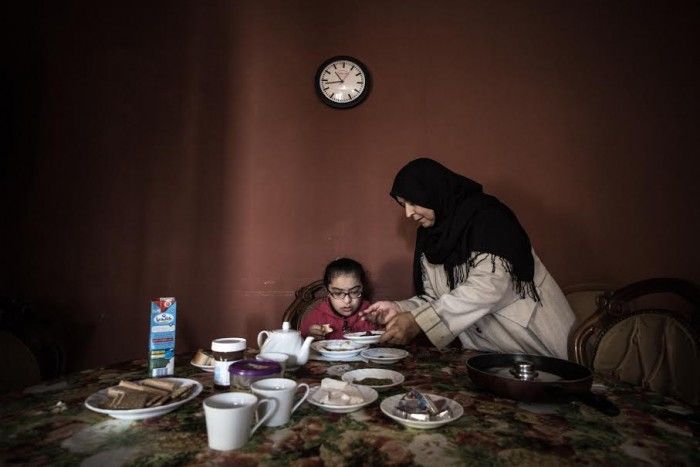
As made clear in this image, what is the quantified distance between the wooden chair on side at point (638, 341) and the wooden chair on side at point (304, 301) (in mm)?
1362

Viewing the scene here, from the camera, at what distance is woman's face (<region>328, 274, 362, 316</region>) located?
7.18 ft

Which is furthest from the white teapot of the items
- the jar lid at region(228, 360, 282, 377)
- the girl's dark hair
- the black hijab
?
the girl's dark hair

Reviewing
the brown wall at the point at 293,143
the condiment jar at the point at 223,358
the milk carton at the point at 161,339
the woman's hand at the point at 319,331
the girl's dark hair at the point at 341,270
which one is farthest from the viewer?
the brown wall at the point at 293,143

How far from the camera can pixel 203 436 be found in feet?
2.60

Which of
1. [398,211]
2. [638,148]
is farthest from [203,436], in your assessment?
[638,148]

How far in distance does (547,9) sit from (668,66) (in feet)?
2.69

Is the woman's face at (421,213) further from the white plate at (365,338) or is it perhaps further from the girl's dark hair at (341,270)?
the white plate at (365,338)

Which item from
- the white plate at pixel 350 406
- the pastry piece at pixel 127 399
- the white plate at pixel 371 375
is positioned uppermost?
the pastry piece at pixel 127 399

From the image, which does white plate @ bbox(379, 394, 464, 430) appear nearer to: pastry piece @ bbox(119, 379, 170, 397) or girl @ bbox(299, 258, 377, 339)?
pastry piece @ bbox(119, 379, 170, 397)

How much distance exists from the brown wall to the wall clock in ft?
0.25

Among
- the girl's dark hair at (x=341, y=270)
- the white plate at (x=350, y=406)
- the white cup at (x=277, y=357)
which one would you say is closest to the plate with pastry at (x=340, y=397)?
the white plate at (x=350, y=406)

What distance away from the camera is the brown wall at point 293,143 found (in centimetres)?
247

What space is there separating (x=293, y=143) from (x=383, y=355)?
170cm

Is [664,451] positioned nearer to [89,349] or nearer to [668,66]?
[668,66]
